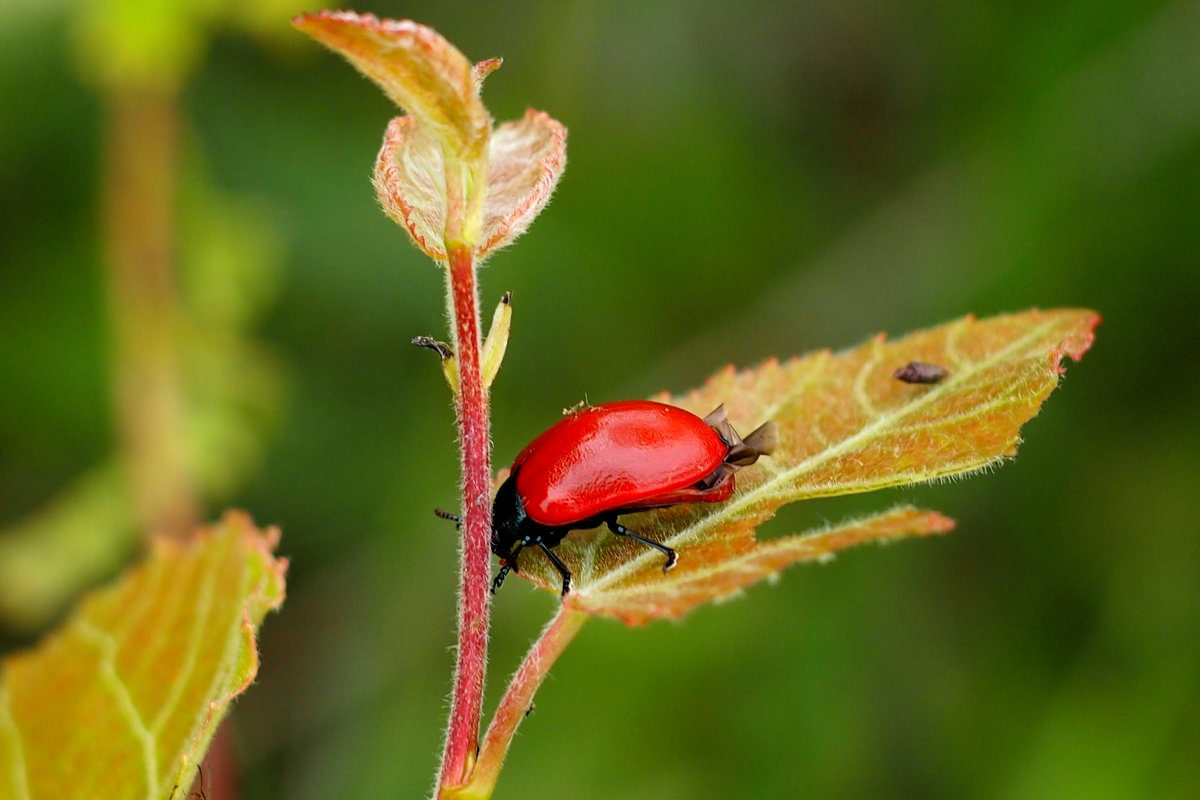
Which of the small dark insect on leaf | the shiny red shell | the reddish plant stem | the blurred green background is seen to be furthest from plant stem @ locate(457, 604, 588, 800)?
the blurred green background

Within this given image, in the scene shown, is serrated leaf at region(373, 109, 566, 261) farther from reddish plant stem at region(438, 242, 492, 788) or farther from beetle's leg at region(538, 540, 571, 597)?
beetle's leg at region(538, 540, 571, 597)

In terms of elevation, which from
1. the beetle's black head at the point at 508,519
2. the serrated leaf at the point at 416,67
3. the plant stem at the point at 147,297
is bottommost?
the beetle's black head at the point at 508,519

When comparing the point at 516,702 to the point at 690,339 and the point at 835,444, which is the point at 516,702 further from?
the point at 690,339

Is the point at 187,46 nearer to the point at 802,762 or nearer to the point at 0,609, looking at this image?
the point at 0,609

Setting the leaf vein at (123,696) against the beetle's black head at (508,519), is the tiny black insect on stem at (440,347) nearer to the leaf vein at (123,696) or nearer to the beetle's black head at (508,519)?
the beetle's black head at (508,519)

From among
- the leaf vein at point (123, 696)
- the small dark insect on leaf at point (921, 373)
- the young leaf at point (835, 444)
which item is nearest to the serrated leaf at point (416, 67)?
the young leaf at point (835, 444)

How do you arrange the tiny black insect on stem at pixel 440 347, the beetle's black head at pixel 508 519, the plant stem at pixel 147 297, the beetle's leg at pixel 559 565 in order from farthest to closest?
the plant stem at pixel 147 297 < the beetle's black head at pixel 508 519 < the beetle's leg at pixel 559 565 < the tiny black insect on stem at pixel 440 347

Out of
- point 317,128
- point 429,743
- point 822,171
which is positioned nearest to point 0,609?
point 429,743
